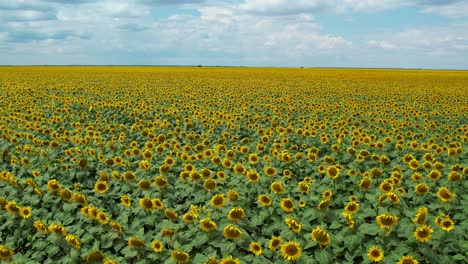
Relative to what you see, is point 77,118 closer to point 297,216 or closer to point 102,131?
point 102,131

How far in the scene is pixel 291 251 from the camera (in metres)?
4.27

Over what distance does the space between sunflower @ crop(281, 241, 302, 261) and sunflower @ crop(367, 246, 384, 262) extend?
0.80 metres

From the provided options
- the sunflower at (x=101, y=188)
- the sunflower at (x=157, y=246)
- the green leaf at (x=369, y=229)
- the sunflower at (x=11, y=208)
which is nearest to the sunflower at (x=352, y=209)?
the green leaf at (x=369, y=229)

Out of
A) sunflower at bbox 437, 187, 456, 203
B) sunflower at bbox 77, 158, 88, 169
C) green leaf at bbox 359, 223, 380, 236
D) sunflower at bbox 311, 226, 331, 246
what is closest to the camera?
sunflower at bbox 311, 226, 331, 246

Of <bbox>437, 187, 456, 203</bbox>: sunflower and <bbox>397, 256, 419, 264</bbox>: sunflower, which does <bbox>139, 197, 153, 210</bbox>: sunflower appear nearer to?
<bbox>397, 256, 419, 264</bbox>: sunflower

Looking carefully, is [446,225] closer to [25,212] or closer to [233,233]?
[233,233]

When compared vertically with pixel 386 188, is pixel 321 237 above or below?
below

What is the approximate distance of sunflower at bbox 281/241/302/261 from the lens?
4.24 m

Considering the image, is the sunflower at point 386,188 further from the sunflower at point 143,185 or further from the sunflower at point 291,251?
the sunflower at point 143,185

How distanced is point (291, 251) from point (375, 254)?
948 millimetres

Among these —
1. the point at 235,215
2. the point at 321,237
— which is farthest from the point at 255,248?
the point at 321,237

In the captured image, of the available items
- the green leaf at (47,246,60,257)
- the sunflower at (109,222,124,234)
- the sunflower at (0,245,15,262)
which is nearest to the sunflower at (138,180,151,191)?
the sunflower at (109,222,124,234)

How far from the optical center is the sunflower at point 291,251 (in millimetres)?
4238

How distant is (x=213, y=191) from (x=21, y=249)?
2943 millimetres
